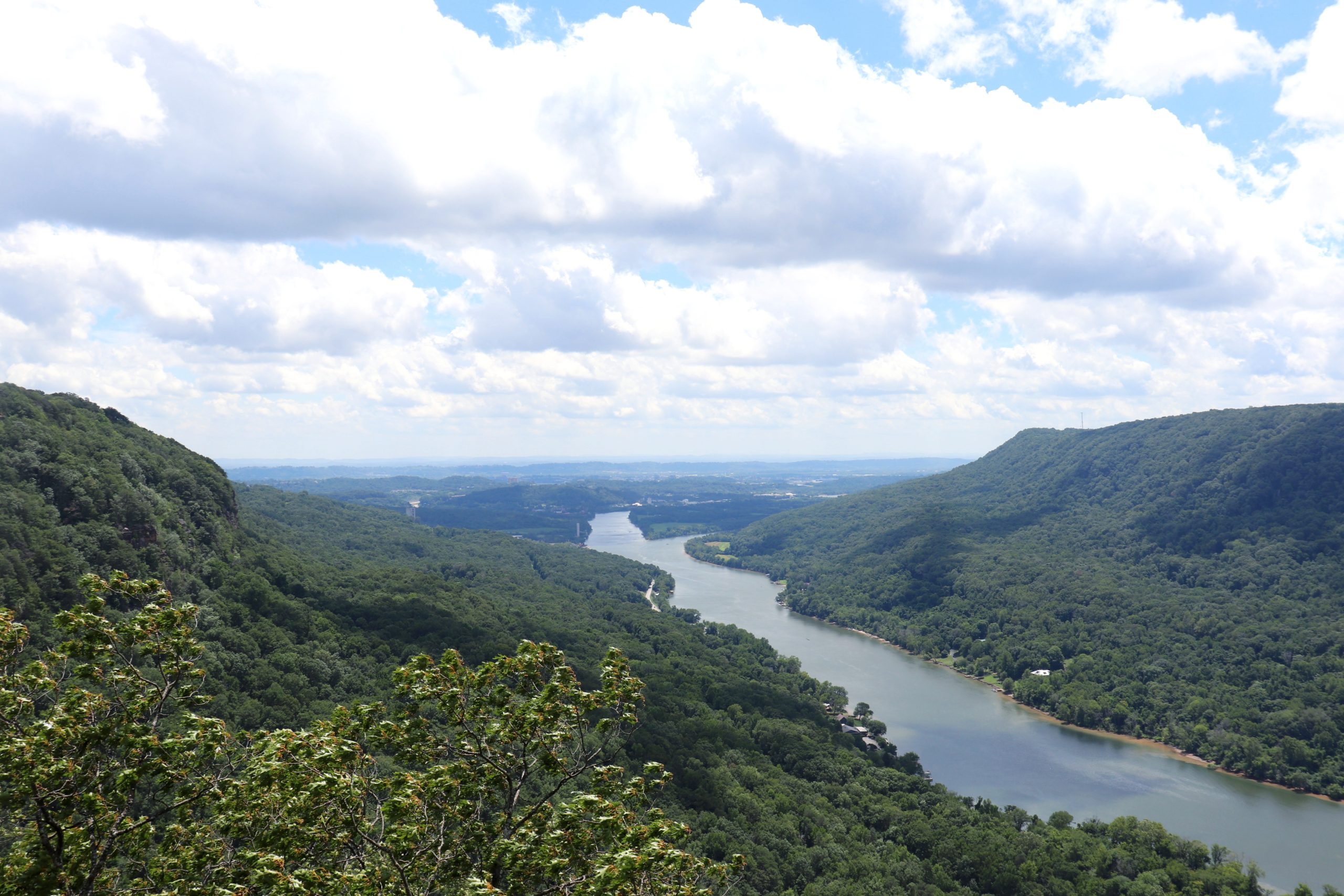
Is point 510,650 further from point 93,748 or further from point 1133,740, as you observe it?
point 93,748

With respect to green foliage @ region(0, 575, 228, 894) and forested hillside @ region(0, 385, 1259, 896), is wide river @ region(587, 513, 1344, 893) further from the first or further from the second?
green foliage @ region(0, 575, 228, 894)

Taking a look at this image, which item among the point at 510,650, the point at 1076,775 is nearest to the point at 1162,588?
the point at 1076,775

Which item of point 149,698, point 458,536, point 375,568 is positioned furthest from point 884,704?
point 458,536

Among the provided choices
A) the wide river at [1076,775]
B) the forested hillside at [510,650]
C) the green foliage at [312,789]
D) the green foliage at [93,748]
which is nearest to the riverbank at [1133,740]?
the wide river at [1076,775]

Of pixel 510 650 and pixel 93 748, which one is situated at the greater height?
pixel 93 748

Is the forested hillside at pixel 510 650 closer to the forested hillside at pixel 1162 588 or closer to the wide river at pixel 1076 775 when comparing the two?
the wide river at pixel 1076 775

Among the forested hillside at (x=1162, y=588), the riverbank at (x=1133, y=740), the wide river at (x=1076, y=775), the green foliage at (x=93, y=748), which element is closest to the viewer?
the green foliage at (x=93, y=748)
